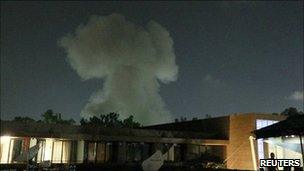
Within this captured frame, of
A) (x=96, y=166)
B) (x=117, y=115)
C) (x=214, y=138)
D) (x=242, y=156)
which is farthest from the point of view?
(x=117, y=115)

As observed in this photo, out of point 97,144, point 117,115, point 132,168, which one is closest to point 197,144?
point 97,144

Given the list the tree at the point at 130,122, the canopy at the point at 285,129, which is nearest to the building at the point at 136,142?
the canopy at the point at 285,129

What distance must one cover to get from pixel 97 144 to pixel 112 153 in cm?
149

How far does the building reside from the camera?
92.0ft

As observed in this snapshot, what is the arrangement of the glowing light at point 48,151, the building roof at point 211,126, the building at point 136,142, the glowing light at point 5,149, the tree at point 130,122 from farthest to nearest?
the tree at point 130,122, the building roof at point 211,126, the glowing light at point 48,151, the building at point 136,142, the glowing light at point 5,149

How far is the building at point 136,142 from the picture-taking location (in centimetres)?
2803

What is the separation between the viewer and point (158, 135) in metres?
34.1

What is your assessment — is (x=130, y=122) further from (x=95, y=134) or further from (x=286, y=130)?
(x=286, y=130)

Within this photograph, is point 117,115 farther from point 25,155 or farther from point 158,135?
point 25,155

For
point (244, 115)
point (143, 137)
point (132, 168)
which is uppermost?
point (244, 115)

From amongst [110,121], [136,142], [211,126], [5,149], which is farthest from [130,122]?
[5,149]

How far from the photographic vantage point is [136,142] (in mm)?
32281

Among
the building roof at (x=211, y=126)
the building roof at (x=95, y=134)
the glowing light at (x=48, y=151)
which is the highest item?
→ the building roof at (x=211, y=126)

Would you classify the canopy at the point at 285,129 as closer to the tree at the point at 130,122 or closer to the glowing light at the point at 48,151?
the glowing light at the point at 48,151
